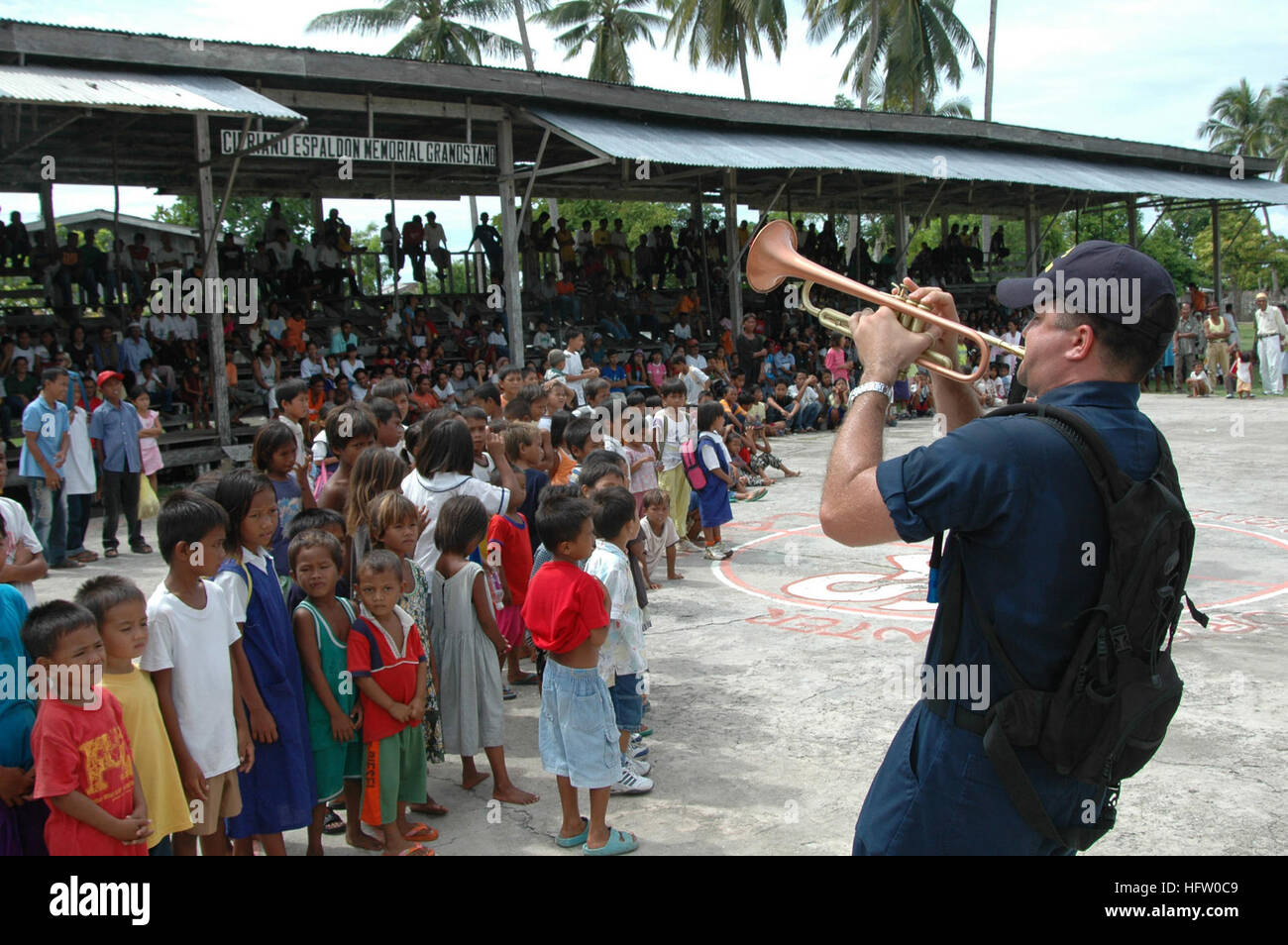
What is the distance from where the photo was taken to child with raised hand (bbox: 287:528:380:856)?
413 centimetres

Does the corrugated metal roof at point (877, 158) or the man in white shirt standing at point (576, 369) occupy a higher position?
the corrugated metal roof at point (877, 158)

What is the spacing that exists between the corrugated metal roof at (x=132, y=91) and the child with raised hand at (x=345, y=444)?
595 centimetres

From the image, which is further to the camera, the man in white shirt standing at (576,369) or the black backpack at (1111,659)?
the man in white shirt standing at (576,369)

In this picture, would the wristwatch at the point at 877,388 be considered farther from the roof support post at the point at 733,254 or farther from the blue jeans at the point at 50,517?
the roof support post at the point at 733,254

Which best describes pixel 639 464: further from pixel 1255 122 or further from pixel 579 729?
pixel 1255 122

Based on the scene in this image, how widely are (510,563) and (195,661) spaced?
2.36 meters

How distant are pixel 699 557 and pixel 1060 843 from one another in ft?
23.9

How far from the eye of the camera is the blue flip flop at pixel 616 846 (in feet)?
13.6

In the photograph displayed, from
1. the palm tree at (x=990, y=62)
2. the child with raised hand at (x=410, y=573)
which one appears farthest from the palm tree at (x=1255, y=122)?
the child with raised hand at (x=410, y=573)

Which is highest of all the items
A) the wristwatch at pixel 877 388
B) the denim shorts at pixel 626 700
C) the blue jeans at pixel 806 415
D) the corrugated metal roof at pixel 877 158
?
the corrugated metal roof at pixel 877 158

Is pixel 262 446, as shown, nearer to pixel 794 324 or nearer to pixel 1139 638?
pixel 1139 638

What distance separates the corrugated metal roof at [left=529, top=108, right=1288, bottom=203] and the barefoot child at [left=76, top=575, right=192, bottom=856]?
39.2 ft

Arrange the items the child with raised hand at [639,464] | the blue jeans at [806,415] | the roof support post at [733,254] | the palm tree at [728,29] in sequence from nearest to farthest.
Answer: the child with raised hand at [639,464] < the blue jeans at [806,415] < the roof support post at [733,254] < the palm tree at [728,29]

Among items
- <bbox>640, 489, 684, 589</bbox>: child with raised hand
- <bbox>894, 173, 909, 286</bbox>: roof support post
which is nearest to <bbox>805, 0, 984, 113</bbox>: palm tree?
<bbox>894, 173, 909, 286</bbox>: roof support post
